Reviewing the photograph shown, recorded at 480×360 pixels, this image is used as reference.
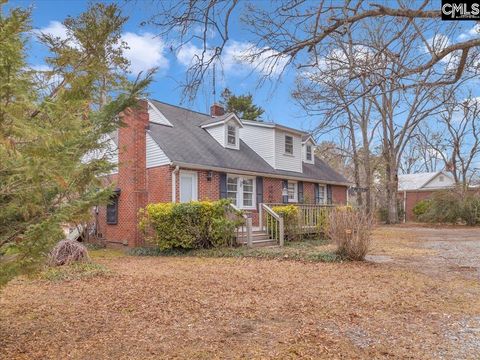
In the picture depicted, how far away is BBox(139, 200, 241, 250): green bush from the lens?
446 inches

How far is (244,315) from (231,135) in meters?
13.0

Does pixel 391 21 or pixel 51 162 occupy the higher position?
pixel 391 21

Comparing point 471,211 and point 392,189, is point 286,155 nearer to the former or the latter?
point 392,189

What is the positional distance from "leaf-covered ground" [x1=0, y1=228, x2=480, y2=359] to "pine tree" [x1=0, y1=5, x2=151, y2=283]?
1230 mm

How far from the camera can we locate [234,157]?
645 inches

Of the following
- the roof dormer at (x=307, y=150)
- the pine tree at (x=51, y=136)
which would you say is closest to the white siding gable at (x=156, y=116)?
the roof dormer at (x=307, y=150)

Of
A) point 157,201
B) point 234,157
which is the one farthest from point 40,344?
point 234,157

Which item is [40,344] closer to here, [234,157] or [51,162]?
[51,162]

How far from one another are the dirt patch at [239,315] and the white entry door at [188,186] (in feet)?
18.9

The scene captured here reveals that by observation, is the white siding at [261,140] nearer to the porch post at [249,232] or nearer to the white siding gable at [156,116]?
the white siding gable at [156,116]

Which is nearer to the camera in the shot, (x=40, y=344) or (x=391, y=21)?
(x=40, y=344)

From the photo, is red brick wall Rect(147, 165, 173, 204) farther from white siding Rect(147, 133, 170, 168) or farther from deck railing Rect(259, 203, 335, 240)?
deck railing Rect(259, 203, 335, 240)

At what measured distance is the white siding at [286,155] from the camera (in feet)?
59.5

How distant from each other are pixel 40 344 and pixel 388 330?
3586 mm
